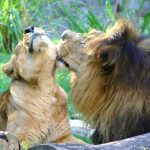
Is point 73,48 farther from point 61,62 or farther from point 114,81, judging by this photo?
point 114,81

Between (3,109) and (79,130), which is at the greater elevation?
(3,109)

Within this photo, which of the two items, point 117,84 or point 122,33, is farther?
point 122,33

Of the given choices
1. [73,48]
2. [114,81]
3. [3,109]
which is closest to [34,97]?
[3,109]

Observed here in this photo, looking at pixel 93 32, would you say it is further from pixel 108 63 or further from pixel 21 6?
pixel 21 6

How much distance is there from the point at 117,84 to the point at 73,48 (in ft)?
1.84

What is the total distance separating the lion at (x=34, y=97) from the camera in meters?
6.10

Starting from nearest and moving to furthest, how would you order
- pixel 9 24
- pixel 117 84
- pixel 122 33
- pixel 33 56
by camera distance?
pixel 117 84, pixel 122 33, pixel 33 56, pixel 9 24

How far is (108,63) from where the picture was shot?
18.5ft

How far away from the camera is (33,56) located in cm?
613

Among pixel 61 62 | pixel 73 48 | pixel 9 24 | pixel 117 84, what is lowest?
pixel 9 24

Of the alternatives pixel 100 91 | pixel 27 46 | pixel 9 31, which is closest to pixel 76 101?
pixel 100 91

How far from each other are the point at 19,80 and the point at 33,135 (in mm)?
508

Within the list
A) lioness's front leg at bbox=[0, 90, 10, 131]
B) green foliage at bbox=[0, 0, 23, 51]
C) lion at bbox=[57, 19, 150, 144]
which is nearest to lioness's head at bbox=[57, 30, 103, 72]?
lion at bbox=[57, 19, 150, 144]

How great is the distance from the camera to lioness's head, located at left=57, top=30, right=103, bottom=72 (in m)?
5.93
